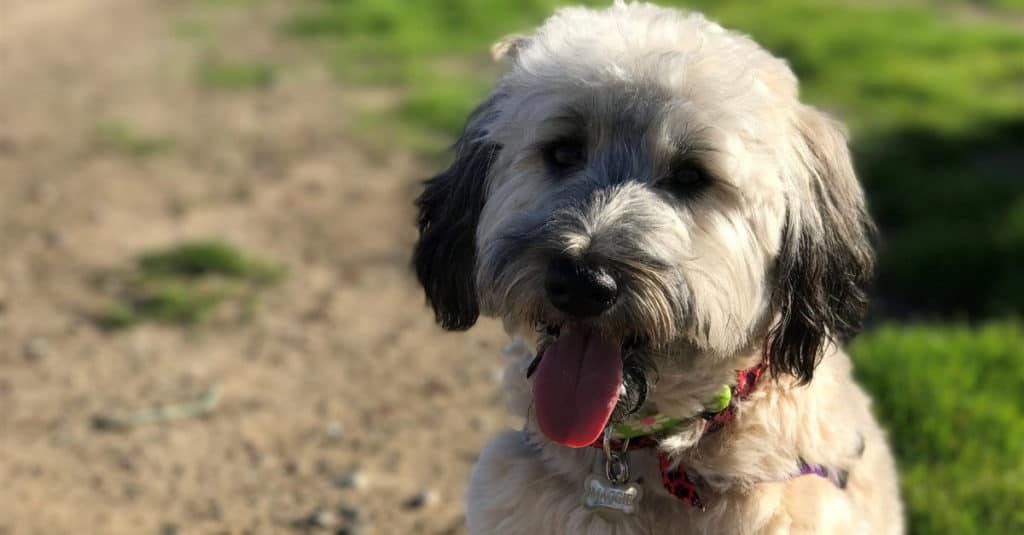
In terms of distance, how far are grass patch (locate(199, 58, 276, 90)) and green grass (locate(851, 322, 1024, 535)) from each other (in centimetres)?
564

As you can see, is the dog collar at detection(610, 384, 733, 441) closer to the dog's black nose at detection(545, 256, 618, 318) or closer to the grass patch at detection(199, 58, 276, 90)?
the dog's black nose at detection(545, 256, 618, 318)

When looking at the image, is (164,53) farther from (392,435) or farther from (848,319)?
(848,319)

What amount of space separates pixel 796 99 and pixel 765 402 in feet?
2.50

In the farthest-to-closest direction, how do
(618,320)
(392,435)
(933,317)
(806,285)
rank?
1. (933,317)
2. (392,435)
3. (806,285)
4. (618,320)

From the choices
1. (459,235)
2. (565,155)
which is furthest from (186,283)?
(565,155)

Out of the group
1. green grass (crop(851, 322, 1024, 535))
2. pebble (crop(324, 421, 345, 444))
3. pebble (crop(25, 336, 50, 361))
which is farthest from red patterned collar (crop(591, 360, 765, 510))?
pebble (crop(25, 336, 50, 361))

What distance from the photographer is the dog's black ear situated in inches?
124

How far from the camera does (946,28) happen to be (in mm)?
11266

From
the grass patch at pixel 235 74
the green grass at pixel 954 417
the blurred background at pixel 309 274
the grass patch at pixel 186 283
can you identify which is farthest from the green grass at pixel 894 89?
the grass patch at pixel 186 283

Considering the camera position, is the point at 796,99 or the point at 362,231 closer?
the point at 796,99

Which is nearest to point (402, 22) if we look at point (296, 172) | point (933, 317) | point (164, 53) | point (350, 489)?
point (164, 53)

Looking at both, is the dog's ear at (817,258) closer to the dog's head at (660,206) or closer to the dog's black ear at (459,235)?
the dog's head at (660,206)

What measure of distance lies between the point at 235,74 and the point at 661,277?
749 cm

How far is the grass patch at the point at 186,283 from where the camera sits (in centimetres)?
593
